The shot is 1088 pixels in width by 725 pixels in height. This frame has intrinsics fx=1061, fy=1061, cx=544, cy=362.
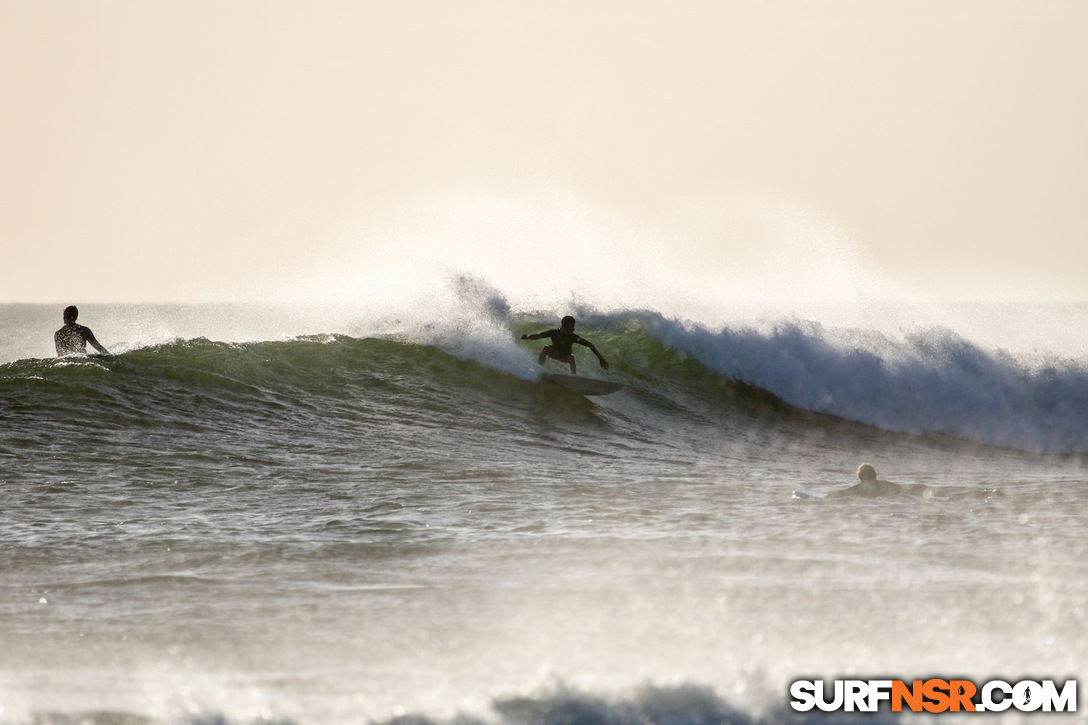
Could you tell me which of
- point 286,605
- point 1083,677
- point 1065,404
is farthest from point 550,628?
point 1065,404

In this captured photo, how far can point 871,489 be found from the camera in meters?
9.23

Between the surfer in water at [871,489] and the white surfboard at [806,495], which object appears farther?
the surfer in water at [871,489]

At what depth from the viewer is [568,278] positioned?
2155cm

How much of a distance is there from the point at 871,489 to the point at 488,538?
3.78 m

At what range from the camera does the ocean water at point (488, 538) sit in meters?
4.46

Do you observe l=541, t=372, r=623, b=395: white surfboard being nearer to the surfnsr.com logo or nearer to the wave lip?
the wave lip

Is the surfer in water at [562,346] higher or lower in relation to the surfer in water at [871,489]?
higher

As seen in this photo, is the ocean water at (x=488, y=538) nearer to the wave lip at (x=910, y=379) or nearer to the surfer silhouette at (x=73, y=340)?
the wave lip at (x=910, y=379)

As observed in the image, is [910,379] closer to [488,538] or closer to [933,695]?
[488,538]

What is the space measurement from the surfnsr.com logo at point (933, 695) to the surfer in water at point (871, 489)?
484 cm

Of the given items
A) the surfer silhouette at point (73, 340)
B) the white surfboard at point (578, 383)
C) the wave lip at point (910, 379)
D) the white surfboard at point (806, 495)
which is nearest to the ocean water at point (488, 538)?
the wave lip at point (910, 379)

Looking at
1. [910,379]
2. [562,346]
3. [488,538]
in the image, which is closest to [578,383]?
[562,346]

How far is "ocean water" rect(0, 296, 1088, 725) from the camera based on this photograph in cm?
446

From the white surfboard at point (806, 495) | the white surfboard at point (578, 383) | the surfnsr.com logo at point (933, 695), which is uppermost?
the white surfboard at point (578, 383)
